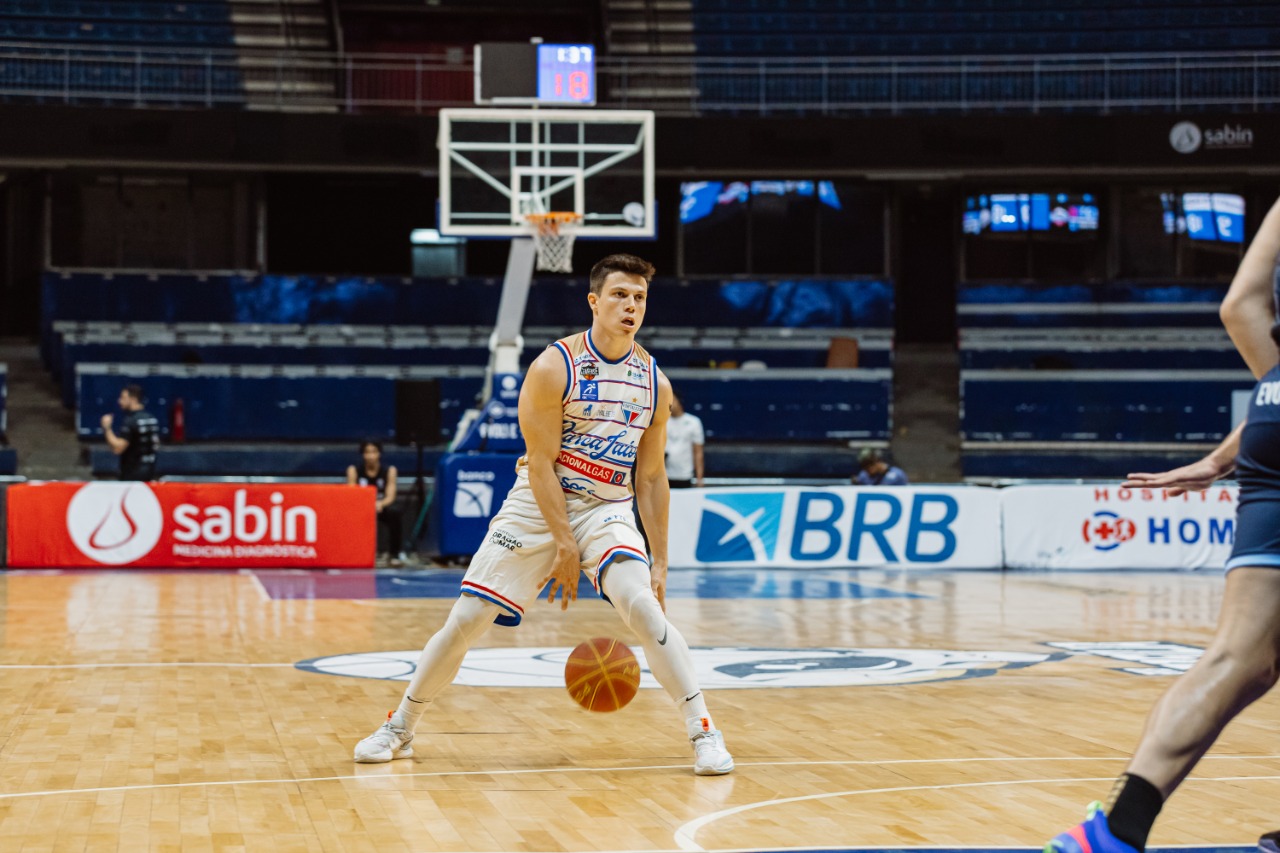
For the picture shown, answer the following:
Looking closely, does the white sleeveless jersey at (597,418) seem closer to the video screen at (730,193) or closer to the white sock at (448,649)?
the white sock at (448,649)

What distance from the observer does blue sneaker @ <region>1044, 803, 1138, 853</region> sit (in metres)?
3.14

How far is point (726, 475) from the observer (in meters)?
24.2

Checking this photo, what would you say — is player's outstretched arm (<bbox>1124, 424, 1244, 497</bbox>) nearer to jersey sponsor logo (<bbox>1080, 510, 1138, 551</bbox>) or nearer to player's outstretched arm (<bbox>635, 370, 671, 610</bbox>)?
player's outstretched arm (<bbox>635, 370, 671, 610</bbox>)

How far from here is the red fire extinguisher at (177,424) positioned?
23.8 m

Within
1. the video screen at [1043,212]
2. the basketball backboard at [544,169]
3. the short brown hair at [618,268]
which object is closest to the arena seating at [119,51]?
the basketball backboard at [544,169]

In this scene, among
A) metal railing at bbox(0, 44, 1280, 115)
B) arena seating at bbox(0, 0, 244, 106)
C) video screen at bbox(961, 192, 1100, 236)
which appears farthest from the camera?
Result: video screen at bbox(961, 192, 1100, 236)

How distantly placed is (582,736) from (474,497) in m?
10.7

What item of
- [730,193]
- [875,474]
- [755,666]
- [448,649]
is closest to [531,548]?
[448,649]

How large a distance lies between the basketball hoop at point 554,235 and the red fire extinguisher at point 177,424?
8802 millimetres

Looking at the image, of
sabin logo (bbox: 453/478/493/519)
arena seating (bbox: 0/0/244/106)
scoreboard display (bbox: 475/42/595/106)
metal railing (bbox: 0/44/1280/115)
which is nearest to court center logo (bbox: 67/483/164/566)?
sabin logo (bbox: 453/478/493/519)

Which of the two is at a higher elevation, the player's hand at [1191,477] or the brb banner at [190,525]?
the player's hand at [1191,477]

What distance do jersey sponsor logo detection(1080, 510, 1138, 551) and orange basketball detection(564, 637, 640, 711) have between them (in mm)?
13354

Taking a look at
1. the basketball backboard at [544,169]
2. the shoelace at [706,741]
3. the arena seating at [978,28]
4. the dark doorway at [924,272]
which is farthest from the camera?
the dark doorway at [924,272]

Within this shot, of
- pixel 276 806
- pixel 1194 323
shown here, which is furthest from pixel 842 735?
pixel 1194 323
